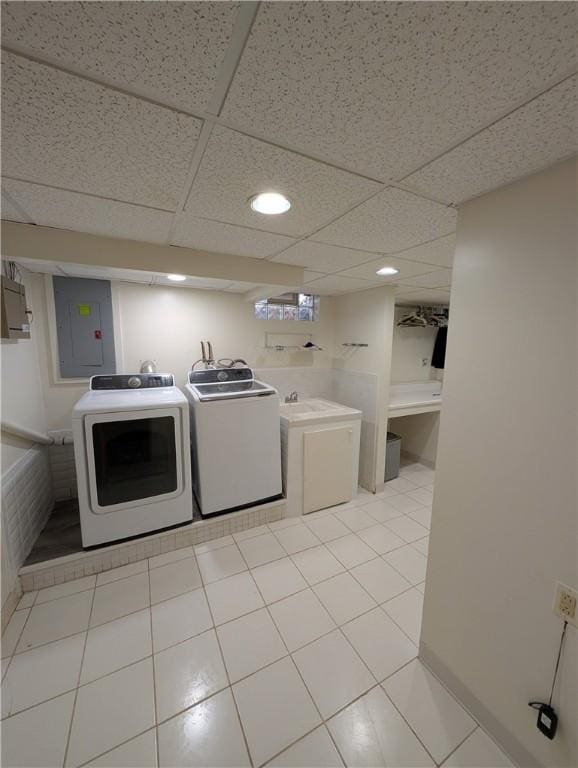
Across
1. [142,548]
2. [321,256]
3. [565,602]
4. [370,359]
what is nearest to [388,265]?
[321,256]

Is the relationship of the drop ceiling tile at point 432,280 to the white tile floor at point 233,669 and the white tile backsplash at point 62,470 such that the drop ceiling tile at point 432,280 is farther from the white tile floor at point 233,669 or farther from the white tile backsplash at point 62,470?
the white tile backsplash at point 62,470

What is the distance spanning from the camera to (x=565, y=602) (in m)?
0.96

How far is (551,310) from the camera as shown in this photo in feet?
3.19

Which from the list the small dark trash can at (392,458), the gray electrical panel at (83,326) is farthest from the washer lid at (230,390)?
the small dark trash can at (392,458)

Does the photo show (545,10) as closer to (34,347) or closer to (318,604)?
(318,604)

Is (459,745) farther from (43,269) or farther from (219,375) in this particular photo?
(43,269)

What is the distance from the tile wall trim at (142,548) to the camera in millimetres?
1871

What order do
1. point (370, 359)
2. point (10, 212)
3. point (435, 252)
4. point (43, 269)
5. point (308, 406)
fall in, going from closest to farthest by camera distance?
point (10, 212)
point (435, 252)
point (43, 269)
point (370, 359)
point (308, 406)

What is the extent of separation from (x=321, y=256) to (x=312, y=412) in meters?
1.50

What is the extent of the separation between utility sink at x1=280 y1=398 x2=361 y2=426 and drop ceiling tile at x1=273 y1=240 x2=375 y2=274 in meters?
1.28

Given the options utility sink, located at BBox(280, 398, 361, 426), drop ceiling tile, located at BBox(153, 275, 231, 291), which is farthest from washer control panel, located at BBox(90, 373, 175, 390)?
utility sink, located at BBox(280, 398, 361, 426)

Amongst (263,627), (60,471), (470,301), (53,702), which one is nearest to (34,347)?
(60,471)

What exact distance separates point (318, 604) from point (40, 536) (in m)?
1.99

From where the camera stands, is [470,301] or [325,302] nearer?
[470,301]
